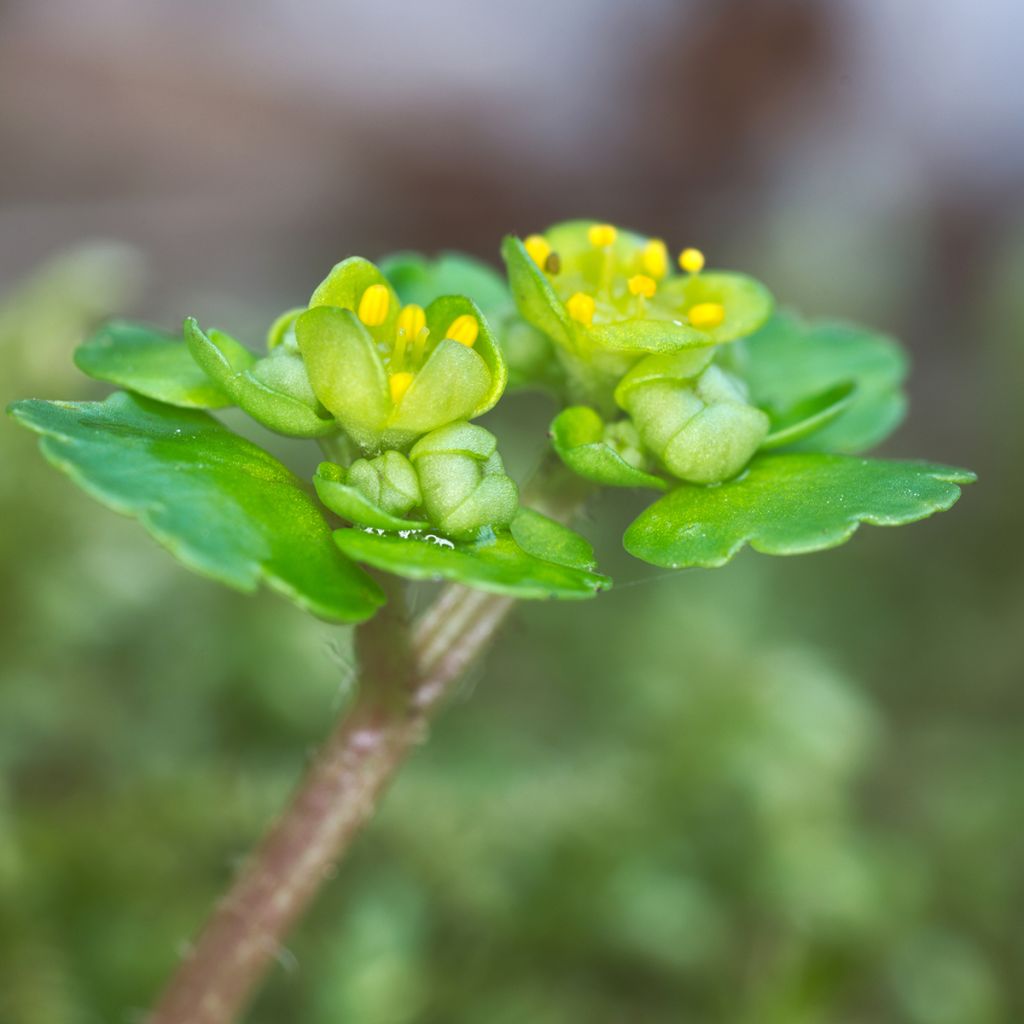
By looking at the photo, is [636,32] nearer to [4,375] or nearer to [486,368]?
[4,375]

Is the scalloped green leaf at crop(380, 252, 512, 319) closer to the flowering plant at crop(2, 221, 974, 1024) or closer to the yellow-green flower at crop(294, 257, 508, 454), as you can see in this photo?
the flowering plant at crop(2, 221, 974, 1024)

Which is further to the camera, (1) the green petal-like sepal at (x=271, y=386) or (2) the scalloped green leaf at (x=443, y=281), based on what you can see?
(2) the scalloped green leaf at (x=443, y=281)

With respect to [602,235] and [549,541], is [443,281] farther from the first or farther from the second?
[549,541]

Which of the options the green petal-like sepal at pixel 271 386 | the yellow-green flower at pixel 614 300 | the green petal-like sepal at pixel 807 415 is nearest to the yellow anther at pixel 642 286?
the yellow-green flower at pixel 614 300

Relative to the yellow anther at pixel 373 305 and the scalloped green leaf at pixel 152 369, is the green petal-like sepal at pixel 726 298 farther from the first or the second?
the scalloped green leaf at pixel 152 369

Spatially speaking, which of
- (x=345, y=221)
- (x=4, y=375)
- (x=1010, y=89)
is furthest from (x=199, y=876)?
(x=1010, y=89)

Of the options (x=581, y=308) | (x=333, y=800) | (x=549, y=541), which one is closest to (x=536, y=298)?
(x=581, y=308)
